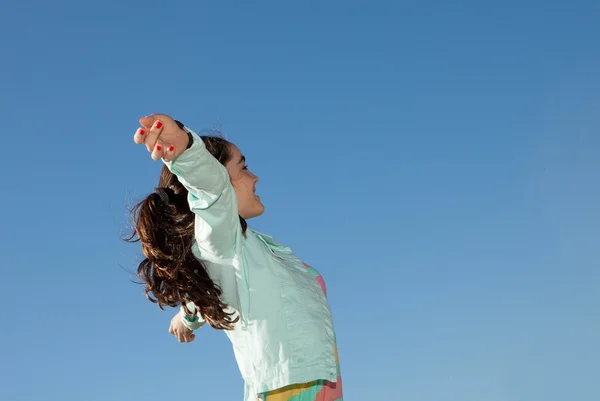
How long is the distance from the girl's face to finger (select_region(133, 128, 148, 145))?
44.0 inches

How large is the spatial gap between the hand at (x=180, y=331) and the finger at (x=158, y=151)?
1547 millimetres

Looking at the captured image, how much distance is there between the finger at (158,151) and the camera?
2908 millimetres

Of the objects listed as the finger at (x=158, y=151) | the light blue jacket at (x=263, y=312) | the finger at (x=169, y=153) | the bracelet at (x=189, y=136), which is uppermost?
the bracelet at (x=189, y=136)

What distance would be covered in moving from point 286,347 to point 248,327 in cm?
21

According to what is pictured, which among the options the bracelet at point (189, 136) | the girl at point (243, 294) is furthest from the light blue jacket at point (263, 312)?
the bracelet at point (189, 136)

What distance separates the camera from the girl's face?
3963mm

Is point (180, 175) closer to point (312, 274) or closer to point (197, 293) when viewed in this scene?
point (197, 293)

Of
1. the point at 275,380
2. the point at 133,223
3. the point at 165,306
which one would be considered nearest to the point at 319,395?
the point at 275,380

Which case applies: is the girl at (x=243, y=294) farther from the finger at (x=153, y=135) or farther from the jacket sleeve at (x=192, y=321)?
the finger at (x=153, y=135)

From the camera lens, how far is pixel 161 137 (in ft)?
9.71

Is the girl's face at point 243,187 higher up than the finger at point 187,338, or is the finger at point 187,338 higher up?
the girl's face at point 243,187

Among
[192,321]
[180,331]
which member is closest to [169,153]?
[192,321]

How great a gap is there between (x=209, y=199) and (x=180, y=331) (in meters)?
1.28

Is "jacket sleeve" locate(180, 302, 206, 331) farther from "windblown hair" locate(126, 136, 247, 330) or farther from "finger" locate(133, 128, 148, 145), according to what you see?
"finger" locate(133, 128, 148, 145)
